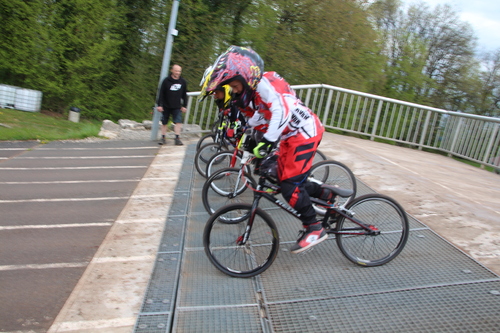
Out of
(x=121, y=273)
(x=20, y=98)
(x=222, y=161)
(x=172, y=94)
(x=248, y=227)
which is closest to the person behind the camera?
(x=248, y=227)

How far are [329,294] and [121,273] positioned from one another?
2035 millimetres

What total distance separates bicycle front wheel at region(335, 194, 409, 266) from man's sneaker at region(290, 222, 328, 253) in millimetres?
210

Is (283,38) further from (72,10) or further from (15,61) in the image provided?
(15,61)

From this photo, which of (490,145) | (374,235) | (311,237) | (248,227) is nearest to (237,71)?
(248,227)

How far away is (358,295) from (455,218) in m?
2.25

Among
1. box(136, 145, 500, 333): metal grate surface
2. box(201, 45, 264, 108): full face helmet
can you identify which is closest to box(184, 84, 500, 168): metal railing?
box(201, 45, 264, 108): full face helmet

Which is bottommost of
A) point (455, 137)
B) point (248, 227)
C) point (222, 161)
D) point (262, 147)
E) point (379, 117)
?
point (248, 227)

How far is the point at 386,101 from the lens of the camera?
1113 centimetres

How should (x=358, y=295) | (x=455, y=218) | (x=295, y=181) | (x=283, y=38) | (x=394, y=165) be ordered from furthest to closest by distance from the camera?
(x=283, y=38) < (x=394, y=165) < (x=455, y=218) < (x=295, y=181) < (x=358, y=295)

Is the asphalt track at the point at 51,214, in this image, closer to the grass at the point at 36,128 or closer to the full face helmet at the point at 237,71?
the grass at the point at 36,128

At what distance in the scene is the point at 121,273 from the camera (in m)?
4.15

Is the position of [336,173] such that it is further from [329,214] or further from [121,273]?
[121,273]

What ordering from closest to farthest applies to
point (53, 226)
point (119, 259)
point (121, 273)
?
point (121, 273), point (119, 259), point (53, 226)

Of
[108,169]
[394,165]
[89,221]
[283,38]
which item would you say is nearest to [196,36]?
[283,38]
